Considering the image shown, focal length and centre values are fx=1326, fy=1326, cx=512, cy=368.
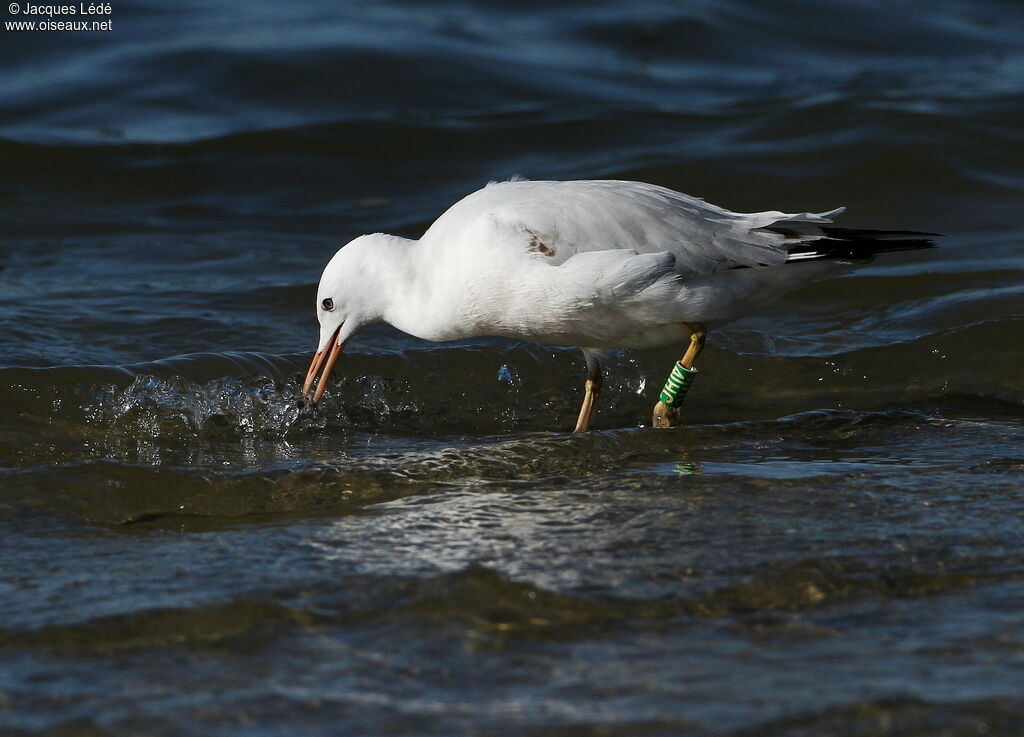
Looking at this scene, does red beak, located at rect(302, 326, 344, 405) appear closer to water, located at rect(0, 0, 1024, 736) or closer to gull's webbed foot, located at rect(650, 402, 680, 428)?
water, located at rect(0, 0, 1024, 736)

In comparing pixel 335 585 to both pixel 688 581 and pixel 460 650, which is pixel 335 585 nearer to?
pixel 460 650

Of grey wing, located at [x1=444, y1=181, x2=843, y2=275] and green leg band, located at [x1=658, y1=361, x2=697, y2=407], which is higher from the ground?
grey wing, located at [x1=444, y1=181, x2=843, y2=275]

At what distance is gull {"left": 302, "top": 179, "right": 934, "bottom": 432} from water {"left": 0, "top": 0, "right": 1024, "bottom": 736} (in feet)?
1.71

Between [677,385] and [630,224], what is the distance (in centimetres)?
93

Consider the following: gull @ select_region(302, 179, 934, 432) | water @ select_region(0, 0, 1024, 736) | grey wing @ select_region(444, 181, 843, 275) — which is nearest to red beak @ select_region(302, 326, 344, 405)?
gull @ select_region(302, 179, 934, 432)

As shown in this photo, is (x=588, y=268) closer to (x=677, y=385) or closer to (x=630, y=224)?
(x=630, y=224)

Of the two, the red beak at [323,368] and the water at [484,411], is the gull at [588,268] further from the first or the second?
the water at [484,411]

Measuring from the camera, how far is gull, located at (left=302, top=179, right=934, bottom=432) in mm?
5715

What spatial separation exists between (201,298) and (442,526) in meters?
4.72

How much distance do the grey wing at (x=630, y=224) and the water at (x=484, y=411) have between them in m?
0.82

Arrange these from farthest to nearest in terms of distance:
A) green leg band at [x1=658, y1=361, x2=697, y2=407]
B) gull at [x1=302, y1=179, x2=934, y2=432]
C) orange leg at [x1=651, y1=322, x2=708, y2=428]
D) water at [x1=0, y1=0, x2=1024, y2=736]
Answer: green leg band at [x1=658, y1=361, x2=697, y2=407]
orange leg at [x1=651, y1=322, x2=708, y2=428]
gull at [x1=302, y1=179, x2=934, y2=432]
water at [x1=0, y1=0, x2=1024, y2=736]

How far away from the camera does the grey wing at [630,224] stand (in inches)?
227

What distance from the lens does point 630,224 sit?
231 inches

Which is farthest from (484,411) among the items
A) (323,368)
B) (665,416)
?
(665,416)
